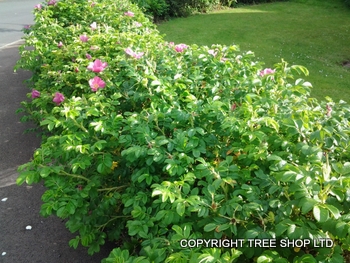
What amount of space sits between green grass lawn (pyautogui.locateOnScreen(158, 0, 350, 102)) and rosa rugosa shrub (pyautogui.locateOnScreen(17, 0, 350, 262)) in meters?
3.81

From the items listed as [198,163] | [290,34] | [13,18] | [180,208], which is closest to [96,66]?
[198,163]

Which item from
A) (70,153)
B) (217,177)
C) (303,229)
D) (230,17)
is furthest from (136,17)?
(230,17)

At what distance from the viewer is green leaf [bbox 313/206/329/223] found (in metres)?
1.29

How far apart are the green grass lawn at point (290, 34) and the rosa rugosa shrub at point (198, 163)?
381cm

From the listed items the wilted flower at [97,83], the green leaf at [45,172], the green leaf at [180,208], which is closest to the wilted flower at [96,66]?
the wilted flower at [97,83]

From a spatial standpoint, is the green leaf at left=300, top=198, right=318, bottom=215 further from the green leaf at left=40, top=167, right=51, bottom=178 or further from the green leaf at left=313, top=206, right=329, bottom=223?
the green leaf at left=40, top=167, right=51, bottom=178

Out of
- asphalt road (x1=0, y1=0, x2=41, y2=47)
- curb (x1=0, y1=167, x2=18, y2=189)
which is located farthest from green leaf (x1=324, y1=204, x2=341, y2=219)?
asphalt road (x1=0, y1=0, x2=41, y2=47)

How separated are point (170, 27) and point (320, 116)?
31.5 ft

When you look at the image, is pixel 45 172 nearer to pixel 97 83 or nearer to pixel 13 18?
pixel 97 83

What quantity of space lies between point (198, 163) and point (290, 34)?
911cm

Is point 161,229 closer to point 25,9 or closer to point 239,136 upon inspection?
point 239,136

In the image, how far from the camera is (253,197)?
160cm

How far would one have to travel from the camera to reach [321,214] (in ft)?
4.29

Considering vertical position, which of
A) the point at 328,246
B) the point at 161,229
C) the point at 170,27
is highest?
the point at 328,246
